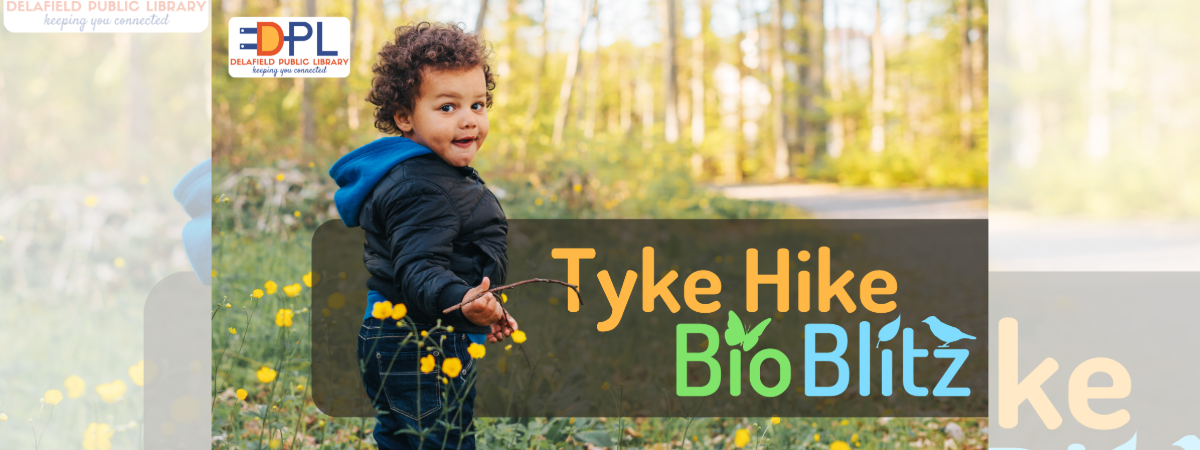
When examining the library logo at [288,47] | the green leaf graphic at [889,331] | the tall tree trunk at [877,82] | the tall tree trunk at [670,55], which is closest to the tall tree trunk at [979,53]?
the tall tree trunk at [877,82]

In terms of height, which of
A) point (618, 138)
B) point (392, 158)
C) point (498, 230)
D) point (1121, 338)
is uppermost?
point (618, 138)

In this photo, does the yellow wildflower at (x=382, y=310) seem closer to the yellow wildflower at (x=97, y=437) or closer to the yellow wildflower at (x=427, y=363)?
the yellow wildflower at (x=427, y=363)

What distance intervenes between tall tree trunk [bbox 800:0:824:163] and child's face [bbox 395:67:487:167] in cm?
1617

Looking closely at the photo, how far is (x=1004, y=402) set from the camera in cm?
253

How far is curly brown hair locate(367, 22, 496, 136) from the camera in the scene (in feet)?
5.31

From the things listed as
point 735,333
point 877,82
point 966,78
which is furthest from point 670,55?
point 735,333

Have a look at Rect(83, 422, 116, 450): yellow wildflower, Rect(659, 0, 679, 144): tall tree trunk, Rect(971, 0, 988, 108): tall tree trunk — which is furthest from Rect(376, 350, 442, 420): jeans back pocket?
Rect(971, 0, 988, 108): tall tree trunk

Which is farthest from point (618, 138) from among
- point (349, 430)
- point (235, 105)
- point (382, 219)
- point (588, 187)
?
point (382, 219)

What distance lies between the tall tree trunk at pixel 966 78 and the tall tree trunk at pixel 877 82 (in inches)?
65.1

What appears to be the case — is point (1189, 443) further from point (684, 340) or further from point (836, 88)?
point (836, 88)

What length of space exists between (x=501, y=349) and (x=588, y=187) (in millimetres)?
4026

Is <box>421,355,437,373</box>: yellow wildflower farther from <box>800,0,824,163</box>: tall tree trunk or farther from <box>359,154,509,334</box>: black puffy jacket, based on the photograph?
<box>800,0,824,163</box>: tall tree trunk

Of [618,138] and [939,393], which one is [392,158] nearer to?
[939,393]

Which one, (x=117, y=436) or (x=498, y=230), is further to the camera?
(x=117, y=436)
